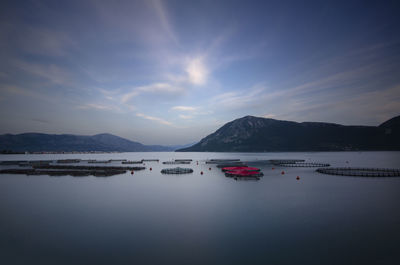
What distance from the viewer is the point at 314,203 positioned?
36219 millimetres

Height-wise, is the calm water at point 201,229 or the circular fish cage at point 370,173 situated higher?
the circular fish cage at point 370,173

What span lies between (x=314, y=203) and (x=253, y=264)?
25.3 m

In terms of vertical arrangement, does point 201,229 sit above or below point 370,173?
below

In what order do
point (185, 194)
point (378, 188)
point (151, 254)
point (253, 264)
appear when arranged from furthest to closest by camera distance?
1. point (378, 188)
2. point (185, 194)
3. point (151, 254)
4. point (253, 264)

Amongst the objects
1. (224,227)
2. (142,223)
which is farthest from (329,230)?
(142,223)

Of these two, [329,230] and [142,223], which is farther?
[142,223]

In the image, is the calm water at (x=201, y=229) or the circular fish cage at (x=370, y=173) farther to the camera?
the circular fish cage at (x=370, y=173)

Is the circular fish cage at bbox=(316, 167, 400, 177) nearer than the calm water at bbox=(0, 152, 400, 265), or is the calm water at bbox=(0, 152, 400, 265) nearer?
the calm water at bbox=(0, 152, 400, 265)

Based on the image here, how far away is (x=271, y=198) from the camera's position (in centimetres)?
4003

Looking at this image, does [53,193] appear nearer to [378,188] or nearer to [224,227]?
[224,227]

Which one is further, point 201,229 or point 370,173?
point 370,173

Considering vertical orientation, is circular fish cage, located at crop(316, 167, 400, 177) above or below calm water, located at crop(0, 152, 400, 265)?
above

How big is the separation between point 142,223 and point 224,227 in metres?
11.3

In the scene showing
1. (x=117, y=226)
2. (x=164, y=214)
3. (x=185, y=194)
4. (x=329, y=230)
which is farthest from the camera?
(x=185, y=194)
